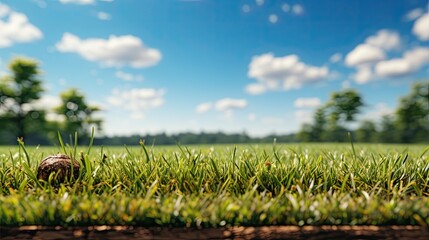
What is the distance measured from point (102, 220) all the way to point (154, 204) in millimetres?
264

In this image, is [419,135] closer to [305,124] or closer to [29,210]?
[305,124]

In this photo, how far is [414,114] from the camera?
1335 inches

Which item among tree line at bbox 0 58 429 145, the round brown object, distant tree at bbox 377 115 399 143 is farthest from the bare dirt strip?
distant tree at bbox 377 115 399 143

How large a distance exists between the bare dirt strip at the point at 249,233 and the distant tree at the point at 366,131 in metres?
39.5

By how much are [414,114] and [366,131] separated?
18.1ft

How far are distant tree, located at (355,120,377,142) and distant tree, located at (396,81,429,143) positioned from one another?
393 centimetres

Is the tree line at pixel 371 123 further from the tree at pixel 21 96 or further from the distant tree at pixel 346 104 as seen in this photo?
the tree at pixel 21 96

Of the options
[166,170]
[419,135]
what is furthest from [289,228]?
[419,135]

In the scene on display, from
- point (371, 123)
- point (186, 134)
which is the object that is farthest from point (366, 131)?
point (186, 134)

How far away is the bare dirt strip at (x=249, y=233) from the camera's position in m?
1.66

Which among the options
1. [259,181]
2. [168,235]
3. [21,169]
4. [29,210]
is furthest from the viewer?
[21,169]

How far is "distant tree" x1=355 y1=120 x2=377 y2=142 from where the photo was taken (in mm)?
38222

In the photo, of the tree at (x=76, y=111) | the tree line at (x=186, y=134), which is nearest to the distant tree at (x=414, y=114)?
the tree line at (x=186, y=134)

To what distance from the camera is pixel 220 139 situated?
3925 centimetres
